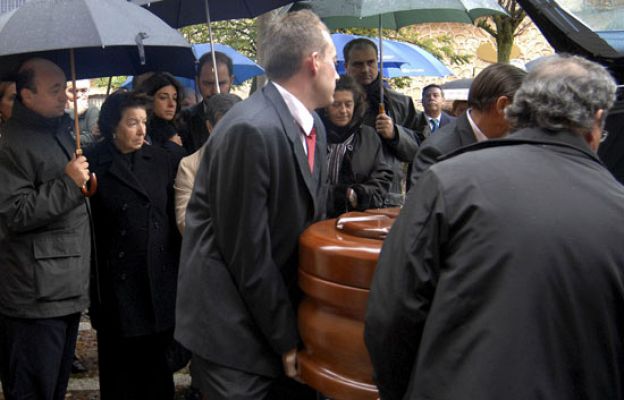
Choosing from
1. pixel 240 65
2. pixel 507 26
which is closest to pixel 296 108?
pixel 240 65

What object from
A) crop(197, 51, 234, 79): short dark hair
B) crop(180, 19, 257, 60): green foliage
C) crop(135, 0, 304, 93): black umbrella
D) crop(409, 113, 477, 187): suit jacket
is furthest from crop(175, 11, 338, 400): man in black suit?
crop(180, 19, 257, 60): green foliage

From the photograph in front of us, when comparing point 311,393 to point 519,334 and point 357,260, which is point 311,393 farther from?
point 519,334

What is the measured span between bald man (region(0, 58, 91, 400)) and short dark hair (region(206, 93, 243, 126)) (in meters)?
0.84

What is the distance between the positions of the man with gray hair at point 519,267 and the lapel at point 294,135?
80 cm

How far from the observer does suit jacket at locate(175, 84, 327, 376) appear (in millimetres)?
2617

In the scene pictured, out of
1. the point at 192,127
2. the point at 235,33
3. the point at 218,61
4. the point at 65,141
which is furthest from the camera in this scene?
the point at 235,33

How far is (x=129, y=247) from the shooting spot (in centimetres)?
413

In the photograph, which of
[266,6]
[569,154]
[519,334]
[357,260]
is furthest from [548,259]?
[266,6]

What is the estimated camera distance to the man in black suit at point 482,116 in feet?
10.5

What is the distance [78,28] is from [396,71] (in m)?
9.21

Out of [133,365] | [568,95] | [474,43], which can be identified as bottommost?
[133,365]

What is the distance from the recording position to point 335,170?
4531 mm

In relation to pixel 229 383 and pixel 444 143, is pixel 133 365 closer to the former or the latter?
pixel 229 383

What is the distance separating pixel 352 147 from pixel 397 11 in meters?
2.20
